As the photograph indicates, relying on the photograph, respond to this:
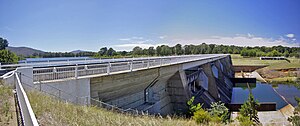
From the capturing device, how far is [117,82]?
52.4ft

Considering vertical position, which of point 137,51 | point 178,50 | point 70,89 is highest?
point 178,50

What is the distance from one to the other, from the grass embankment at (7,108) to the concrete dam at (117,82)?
42.1 inches

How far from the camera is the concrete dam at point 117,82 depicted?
1128cm

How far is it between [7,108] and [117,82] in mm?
8915

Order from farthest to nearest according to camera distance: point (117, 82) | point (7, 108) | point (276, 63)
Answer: point (276, 63) < point (117, 82) < point (7, 108)

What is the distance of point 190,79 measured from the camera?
36.0 metres

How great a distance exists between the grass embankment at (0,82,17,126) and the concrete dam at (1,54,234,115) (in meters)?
1.07

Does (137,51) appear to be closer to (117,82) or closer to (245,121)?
(245,121)

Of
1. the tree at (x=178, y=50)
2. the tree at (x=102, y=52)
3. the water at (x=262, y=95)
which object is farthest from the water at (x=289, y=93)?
the tree at (x=178, y=50)

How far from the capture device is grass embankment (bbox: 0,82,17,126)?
6.29m

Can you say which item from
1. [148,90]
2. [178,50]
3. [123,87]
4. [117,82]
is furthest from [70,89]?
[178,50]

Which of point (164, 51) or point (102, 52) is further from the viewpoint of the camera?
point (164, 51)

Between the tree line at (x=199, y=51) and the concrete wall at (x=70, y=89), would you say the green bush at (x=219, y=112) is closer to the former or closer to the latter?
the concrete wall at (x=70, y=89)

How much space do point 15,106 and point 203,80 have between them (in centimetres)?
3957
